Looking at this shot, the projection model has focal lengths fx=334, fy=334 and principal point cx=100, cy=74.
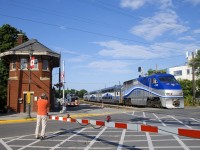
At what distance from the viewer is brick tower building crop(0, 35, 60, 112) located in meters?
34.1

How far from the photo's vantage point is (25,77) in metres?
34.8

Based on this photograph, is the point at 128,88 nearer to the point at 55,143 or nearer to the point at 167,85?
the point at 167,85

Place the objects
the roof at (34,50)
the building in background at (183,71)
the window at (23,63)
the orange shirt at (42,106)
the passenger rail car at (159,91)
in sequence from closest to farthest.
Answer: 1. the orange shirt at (42,106)
2. the passenger rail car at (159,91)
3. the roof at (34,50)
4. the window at (23,63)
5. the building in background at (183,71)

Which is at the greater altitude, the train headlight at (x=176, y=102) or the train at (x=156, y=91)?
A: the train at (x=156, y=91)

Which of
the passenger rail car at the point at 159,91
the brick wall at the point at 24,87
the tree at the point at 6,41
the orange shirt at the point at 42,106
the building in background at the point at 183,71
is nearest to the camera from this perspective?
the orange shirt at the point at 42,106

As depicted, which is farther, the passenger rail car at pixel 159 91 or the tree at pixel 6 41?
the tree at pixel 6 41

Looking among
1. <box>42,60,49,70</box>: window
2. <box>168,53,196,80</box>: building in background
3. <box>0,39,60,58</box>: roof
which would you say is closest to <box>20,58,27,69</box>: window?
<box>0,39,60,58</box>: roof

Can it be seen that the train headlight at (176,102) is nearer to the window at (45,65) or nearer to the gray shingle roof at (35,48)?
the gray shingle roof at (35,48)

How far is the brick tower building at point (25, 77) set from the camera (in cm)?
3406

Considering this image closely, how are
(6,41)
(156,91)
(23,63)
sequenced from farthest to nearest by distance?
(6,41) < (156,91) < (23,63)

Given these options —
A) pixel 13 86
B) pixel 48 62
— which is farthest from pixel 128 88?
pixel 13 86

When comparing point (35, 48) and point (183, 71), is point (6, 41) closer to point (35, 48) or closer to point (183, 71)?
point (35, 48)

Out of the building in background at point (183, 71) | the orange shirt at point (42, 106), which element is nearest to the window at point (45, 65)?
the orange shirt at point (42, 106)

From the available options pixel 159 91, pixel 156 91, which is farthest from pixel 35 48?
pixel 159 91
